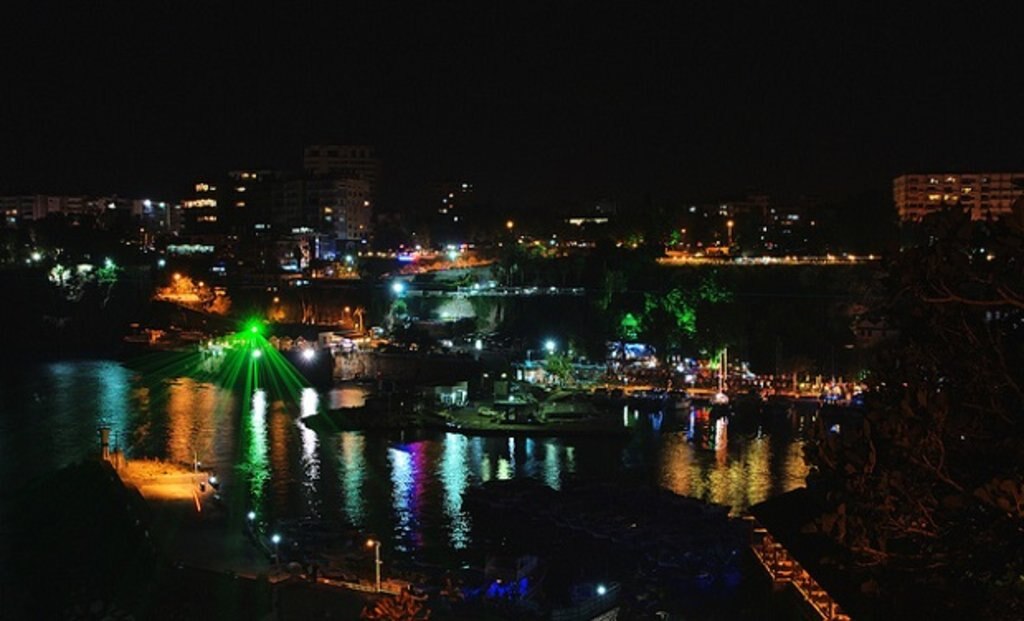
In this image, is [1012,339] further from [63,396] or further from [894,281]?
[63,396]

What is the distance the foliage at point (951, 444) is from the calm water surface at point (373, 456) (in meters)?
6.60

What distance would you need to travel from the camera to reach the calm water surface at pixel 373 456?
9930 millimetres

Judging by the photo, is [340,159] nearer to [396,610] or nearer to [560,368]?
[560,368]

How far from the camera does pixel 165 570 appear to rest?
22.2 feet

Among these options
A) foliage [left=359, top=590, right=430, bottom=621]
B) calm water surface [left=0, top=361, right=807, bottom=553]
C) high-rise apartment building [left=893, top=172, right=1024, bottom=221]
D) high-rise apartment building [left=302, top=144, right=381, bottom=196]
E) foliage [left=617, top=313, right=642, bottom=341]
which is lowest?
calm water surface [left=0, top=361, right=807, bottom=553]

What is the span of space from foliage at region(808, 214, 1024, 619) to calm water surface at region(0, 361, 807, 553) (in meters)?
6.60

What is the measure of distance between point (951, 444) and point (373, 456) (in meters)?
11.0

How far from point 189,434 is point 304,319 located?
12578 mm

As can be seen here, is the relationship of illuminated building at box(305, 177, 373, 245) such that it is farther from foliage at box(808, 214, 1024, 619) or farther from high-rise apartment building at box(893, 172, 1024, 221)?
foliage at box(808, 214, 1024, 619)

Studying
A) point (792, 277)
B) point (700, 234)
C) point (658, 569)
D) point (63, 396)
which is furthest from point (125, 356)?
point (658, 569)

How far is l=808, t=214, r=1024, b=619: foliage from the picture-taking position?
6.30 ft

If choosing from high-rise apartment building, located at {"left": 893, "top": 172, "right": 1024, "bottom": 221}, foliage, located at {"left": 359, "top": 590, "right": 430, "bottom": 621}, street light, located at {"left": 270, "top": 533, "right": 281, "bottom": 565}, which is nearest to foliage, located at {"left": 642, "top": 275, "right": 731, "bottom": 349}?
high-rise apartment building, located at {"left": 893, "top": 172, "right": 1024, "bottom": 221}

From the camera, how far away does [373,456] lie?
41.5 feet

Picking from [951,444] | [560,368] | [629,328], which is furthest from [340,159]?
[951,444]
